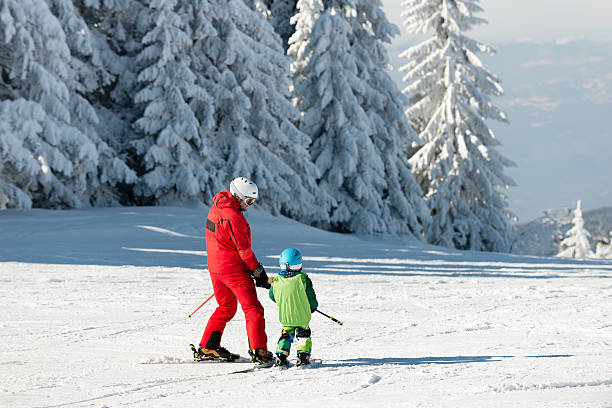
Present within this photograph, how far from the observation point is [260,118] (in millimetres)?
21984

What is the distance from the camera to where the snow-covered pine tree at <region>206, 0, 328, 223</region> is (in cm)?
2138

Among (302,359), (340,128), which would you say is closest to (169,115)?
(340,128)

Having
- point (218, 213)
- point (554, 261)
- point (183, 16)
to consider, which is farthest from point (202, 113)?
point (218, 213)

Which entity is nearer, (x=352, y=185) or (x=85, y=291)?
(x=85, y=291)

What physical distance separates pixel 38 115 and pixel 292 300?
43.3 feet

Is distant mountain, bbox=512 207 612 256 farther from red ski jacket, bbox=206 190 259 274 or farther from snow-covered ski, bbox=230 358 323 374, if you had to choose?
red ski jacket, bbox=206 190 259 274

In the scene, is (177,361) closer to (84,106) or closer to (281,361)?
(281,361)

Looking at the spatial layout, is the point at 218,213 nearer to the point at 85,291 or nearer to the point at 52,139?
the point at 85,291

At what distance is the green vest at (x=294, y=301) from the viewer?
593 cm

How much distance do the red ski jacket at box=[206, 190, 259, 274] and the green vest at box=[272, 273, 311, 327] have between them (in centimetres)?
31

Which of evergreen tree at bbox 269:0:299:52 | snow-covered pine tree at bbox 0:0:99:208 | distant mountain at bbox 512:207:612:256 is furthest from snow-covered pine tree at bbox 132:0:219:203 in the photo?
distant mountain at bbox 512:207:612:256

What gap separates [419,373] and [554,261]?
1165cm

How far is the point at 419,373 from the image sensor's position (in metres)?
5.78

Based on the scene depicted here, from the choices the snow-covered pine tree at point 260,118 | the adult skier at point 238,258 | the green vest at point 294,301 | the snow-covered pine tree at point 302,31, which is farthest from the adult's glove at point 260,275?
the snow-covered pine tree at point 302,31
